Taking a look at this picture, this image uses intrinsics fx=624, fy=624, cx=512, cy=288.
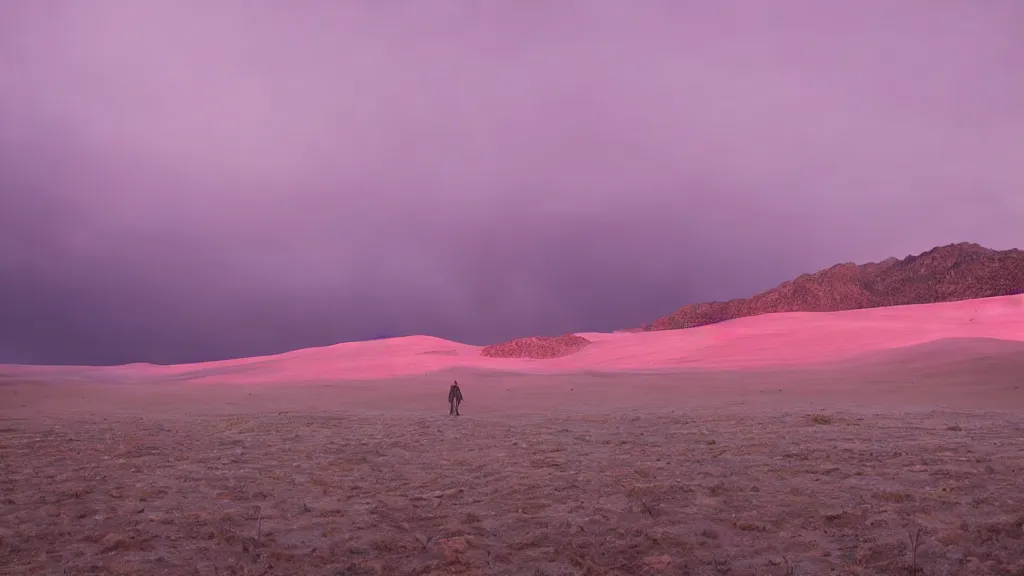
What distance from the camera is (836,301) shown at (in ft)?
276

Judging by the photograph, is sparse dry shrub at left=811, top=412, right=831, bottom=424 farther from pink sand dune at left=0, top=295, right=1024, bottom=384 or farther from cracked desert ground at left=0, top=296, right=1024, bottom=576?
pink sand dune at left=0, top=295, right=1024, bottom=384

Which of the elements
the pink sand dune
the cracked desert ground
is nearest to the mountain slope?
the pink sand dune

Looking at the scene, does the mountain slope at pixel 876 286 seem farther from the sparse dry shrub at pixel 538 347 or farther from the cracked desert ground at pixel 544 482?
the cracked desert ground at pixel 544 482

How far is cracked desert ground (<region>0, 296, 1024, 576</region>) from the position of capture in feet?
20.9

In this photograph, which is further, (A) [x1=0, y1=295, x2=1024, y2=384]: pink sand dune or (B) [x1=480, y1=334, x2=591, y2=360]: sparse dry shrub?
(B) [x1=480, y1=334, x2=591, y2=360]: sparse dry shrub

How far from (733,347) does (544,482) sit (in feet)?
90.2

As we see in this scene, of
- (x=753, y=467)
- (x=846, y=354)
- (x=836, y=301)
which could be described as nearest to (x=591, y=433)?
(x=753, y=467)

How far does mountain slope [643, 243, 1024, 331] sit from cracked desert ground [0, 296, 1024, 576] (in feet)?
205

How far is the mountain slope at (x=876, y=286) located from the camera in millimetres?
74062

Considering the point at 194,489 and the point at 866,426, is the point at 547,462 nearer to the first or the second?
the point at 194,489

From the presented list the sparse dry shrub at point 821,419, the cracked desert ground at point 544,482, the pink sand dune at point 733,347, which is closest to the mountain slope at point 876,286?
the pink sand dune at point 733,347

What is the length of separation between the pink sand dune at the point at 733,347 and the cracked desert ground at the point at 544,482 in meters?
6.72

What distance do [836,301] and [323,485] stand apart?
87978mm

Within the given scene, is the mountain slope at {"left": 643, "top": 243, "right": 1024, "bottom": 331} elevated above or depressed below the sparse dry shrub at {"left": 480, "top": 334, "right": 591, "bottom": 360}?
above
